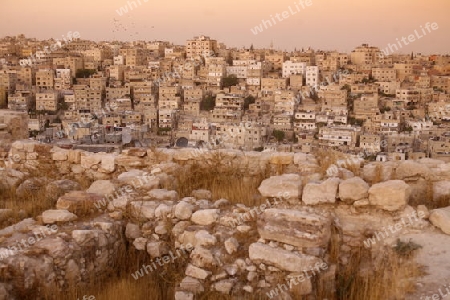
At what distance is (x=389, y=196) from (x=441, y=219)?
44cm

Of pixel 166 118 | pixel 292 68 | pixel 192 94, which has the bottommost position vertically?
pixel 166 118

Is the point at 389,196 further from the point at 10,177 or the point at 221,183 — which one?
the point at 10,177

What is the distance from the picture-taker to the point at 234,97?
50.8m

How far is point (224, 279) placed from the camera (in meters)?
3.49

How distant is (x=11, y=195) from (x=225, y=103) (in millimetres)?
45437

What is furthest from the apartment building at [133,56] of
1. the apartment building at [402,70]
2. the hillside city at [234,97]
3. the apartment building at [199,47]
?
the apartment building at [402,70]

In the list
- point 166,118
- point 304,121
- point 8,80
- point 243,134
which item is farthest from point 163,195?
point 8,80

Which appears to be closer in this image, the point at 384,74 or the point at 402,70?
A: the point at 384,74

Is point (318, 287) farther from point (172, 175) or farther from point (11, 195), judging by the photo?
point (11, 195)

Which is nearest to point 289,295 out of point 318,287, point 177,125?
point 318,287

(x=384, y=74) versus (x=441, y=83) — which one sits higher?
(x=384, y=74)

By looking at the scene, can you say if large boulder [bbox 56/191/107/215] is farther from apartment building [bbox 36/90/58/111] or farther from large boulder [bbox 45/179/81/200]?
apartment building [bbox 36/90/58/111]

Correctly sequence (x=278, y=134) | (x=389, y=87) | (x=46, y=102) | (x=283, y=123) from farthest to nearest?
(x=389, y=87) → (x=46, y=102) → (x=283, y=123) → (x=278, y=134)

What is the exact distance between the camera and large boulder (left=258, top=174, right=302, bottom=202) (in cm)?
429
